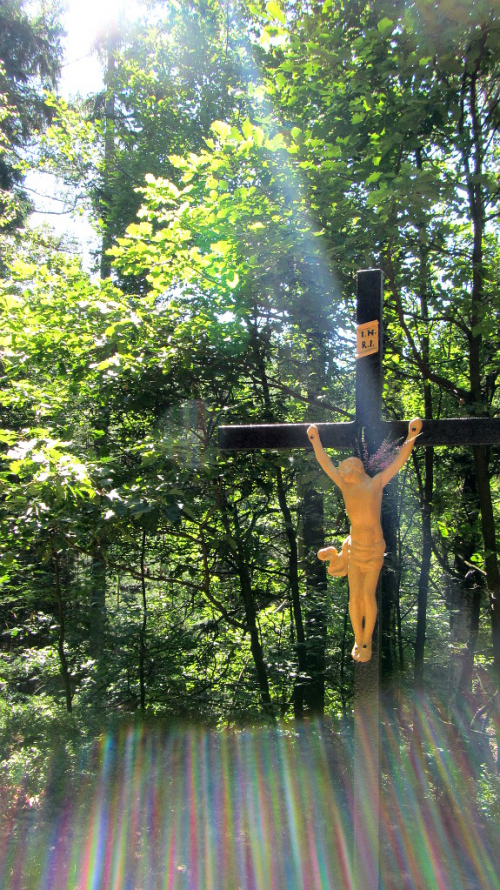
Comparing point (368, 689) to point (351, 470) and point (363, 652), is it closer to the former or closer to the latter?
point (363, 652)

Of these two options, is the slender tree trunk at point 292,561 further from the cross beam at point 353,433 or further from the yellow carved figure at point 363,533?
the yellow carved figure at point 363,533

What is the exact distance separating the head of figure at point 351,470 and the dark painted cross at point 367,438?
204 mm

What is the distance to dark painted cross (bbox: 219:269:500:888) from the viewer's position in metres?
2.52

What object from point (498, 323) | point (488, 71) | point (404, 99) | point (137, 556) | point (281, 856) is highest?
point (488, 71)

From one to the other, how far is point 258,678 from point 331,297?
3.64 meters

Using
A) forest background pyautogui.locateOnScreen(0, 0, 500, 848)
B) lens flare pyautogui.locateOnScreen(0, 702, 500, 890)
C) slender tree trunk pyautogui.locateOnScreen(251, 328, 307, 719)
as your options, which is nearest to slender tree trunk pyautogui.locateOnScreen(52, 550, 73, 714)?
forest background pyautogui.locateOnScreen(0, 0, 500, 848)

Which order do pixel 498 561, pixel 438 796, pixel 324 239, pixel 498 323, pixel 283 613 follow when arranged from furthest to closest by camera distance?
pixel 283 613 < pixel 498 561 < pixel 438 796 < pixel 498 323 < pixel 324 239

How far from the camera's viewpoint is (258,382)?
5.70 metres

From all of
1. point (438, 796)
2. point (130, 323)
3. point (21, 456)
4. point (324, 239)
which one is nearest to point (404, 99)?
point (324, 239)

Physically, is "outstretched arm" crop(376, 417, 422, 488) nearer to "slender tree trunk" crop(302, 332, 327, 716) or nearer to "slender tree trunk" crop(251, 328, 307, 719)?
"slender tree trunk" crop(251, 328, 307, 719)

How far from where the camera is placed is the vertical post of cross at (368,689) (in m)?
2.51

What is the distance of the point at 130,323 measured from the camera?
5012 millimetres

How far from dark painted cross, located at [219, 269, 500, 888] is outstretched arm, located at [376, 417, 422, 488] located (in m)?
0.20

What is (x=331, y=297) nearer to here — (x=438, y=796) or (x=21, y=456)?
(x=21, y=456)
